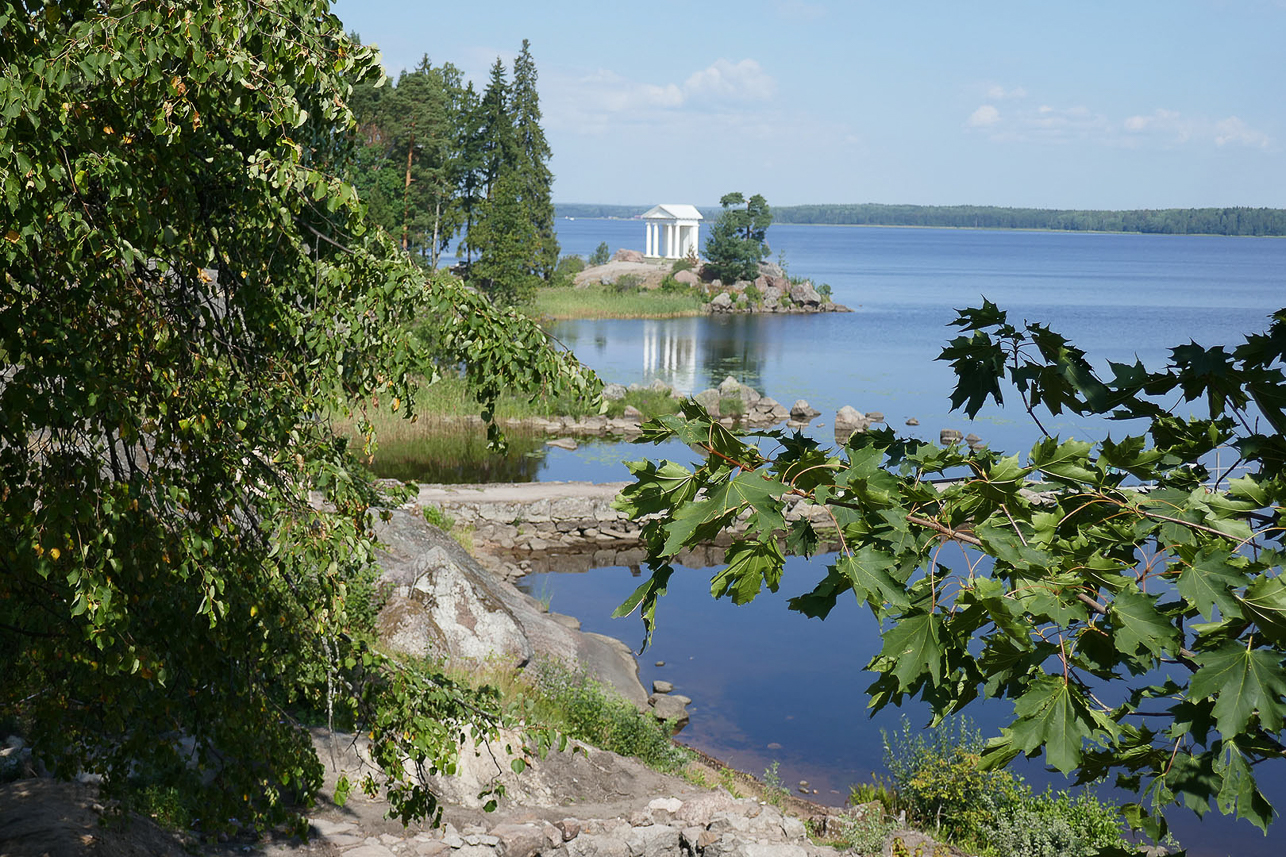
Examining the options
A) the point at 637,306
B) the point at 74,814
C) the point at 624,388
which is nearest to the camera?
the point at 74,814

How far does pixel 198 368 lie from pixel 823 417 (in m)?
32.8

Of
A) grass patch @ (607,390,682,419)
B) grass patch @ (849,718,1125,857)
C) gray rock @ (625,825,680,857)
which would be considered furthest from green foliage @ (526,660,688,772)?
grass patch @ (607,390,682,419)

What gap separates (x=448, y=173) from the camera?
209 feet

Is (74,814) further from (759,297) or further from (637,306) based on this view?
(759,297)

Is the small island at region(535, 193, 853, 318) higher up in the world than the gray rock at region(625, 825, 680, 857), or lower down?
higher up

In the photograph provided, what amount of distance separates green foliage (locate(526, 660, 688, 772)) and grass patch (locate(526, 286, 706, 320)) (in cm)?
5157

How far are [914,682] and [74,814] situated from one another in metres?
5.87

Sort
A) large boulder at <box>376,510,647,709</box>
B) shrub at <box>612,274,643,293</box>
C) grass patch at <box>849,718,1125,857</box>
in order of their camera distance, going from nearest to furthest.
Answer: grass patch at <box>849,718,1125,857</box> → large boulder at <box>376,510,647,709</box> → shrub at <box>612,274,643,293</box>

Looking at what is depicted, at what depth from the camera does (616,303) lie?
2734 inches

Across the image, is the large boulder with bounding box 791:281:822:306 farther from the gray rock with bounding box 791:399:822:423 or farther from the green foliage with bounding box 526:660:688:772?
the green foliage with bounding box 526:660:688:772

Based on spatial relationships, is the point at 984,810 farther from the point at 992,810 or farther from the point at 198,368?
the point at 198,368

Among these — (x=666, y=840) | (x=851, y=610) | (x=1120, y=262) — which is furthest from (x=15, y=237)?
(x=1120, y=262)

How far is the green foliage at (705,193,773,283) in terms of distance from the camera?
250ft

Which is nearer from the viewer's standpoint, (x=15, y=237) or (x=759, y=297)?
(x=15, y=237)
